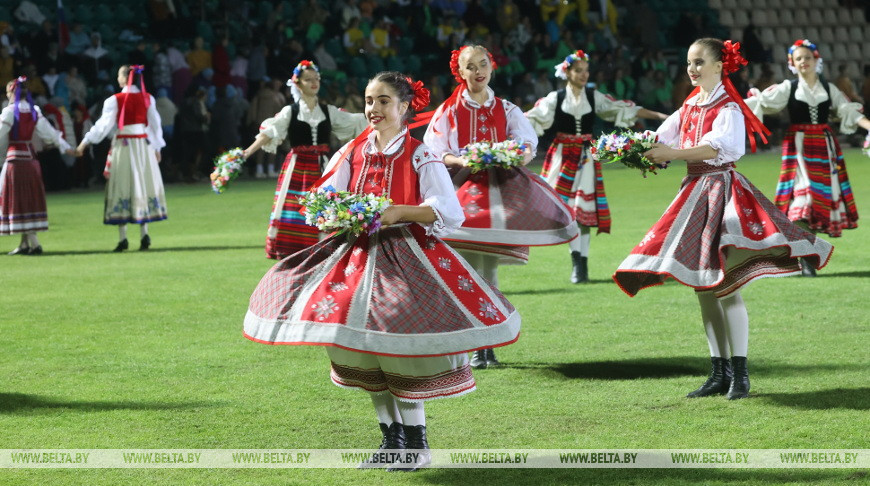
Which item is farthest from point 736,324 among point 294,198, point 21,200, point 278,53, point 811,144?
point 278,53

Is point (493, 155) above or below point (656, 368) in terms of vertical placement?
above

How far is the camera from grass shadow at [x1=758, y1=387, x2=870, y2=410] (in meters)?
5.22

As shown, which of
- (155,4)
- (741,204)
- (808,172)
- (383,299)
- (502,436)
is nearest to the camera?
(383,299)

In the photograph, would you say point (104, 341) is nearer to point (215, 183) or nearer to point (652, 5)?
point (215, 183)

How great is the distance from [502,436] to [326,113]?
15.8ft

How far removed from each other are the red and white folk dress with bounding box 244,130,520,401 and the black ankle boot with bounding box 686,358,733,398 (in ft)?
4.55

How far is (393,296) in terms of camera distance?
422 cm

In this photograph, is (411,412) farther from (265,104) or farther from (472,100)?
(265,104)

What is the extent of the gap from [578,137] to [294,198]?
2.15m

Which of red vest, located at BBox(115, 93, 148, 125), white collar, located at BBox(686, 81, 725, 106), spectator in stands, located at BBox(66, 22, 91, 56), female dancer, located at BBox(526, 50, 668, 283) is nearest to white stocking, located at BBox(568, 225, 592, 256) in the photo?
female dancer, located at BBox(526, 50, 668, 283)

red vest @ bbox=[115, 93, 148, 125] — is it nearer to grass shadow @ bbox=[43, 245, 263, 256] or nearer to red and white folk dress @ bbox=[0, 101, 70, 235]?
red and white folk dress @ bbox=[0, 101, 70, 235]

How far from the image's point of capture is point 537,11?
76.7 ft

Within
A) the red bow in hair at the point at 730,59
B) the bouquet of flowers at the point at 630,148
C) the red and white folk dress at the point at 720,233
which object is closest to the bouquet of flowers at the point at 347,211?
the bouquet of flowers at the point at 630,148

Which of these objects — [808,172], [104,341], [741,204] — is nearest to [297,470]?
[741,204]
